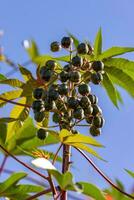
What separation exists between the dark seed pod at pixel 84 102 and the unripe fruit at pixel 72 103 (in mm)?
34

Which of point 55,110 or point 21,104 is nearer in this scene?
point 55,110

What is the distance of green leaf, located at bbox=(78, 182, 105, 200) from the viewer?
5.65 ft

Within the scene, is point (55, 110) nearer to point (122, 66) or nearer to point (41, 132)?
point (41, 132)

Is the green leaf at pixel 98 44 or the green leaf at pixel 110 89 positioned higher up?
the green leaf at pixel 98 44

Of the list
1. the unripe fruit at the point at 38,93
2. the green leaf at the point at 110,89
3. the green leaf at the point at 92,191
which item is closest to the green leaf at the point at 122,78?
the green leaf at the point at 110,89

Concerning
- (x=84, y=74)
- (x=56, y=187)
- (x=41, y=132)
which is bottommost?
(x=56, y=187)

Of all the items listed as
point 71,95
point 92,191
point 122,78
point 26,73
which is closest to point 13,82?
point 26,73

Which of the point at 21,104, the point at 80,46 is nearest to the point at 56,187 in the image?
the point at 21,104

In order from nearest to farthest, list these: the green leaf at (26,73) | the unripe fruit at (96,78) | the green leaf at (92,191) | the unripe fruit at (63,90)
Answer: the green leaf at (92,191) → the unripe fruit at (63,90) → the unripe fruit at (96,78) → the green leaf at (26,73)

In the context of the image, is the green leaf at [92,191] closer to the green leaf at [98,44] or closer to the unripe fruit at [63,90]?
the unripe fruit at [63,90]

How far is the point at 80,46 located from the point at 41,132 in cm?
36

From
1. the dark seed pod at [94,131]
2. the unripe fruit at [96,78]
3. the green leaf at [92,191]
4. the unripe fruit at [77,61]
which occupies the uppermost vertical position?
the unripe fruit at [77,61]

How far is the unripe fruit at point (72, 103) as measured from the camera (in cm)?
177

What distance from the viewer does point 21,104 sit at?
6.48ft
